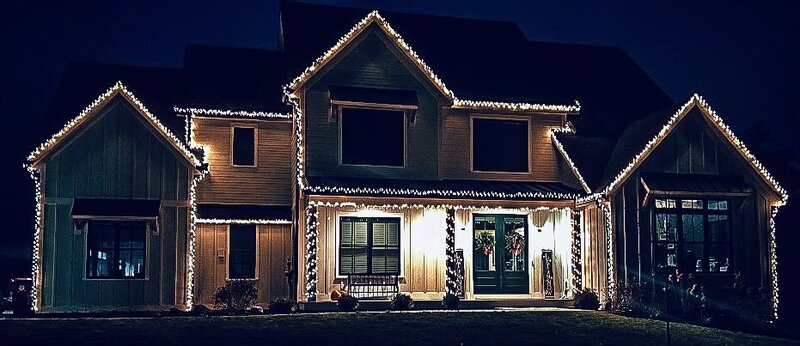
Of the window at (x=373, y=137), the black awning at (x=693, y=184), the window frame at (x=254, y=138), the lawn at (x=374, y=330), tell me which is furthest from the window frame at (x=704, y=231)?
the window frame at (x=254, y=138)

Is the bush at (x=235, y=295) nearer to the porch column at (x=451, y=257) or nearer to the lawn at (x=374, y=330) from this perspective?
the lawn at (x=374, y=330)

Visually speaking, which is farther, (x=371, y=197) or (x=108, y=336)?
(x=371, y=197)

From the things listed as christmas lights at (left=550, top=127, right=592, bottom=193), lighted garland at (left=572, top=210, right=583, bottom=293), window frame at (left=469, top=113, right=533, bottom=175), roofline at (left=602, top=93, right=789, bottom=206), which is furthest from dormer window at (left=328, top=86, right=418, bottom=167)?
roofline at (left=602, top=93, right=789, bottom=206)

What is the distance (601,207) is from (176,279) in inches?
435

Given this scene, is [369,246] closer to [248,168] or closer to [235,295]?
[235,295]

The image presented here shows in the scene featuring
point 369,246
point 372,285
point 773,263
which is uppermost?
point 369,246

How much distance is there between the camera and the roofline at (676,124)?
26156 mm

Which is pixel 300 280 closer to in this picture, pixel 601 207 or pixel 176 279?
pixel 176 279

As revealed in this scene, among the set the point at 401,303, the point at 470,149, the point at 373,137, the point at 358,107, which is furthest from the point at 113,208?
the point at 470,149

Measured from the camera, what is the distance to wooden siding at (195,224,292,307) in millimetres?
27094

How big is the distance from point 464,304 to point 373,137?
5.02 metres

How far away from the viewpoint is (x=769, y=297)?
26.8 metres

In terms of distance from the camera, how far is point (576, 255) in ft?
89.7

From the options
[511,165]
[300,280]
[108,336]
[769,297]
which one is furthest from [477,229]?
[108,336]
